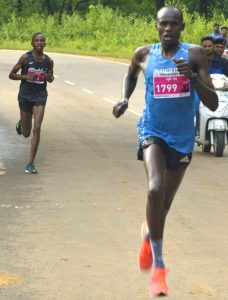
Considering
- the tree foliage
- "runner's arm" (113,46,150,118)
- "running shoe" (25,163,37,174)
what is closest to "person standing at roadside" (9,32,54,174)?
"running shoe" (25,163,37,174)

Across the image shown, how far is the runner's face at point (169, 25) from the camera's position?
21.6 feet

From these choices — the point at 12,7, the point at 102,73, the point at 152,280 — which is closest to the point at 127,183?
the point at 152,280

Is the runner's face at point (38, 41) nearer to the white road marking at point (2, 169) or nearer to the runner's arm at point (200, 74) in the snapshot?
the white road marking at point (2, 169)

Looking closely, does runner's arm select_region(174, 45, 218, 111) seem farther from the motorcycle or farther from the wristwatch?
the motorcycle

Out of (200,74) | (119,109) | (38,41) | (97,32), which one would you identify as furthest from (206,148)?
(97,32)

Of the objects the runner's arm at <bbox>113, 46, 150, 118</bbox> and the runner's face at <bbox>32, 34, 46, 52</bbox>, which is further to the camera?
the runner's face at <bbox>32, 34, 46, 52</bbox>

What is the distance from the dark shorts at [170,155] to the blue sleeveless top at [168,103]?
29mm

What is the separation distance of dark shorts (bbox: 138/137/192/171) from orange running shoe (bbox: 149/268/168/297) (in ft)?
2.82

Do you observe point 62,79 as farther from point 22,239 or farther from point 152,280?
point 152,280

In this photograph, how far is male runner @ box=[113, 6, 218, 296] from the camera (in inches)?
258

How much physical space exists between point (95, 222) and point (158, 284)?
11.0ft

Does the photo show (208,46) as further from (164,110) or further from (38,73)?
(164,110)

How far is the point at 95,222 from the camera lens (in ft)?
31.4

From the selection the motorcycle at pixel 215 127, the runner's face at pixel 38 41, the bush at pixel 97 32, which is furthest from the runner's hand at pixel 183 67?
the bush at pixel 97 32
